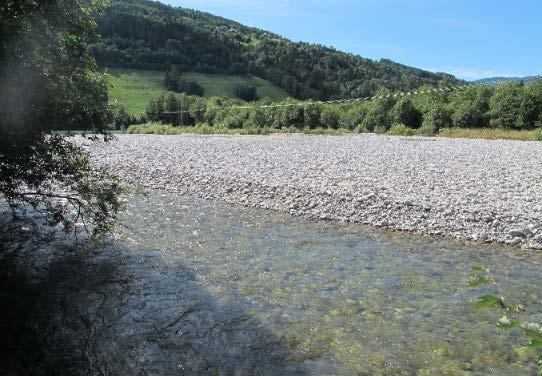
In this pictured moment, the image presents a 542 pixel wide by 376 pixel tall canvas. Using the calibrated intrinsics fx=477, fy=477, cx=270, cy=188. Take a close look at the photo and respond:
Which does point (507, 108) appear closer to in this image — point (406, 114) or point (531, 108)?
point (531, 108)

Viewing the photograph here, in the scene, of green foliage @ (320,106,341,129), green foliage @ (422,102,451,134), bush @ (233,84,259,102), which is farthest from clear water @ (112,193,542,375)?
bush @ (233,84,259,102)

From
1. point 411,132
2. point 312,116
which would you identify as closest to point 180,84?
point 312,116

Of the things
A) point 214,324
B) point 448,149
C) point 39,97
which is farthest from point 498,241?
point 448,149

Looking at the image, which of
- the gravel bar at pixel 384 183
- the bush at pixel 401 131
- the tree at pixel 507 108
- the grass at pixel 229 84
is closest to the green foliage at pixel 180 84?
the grass at pixel 229 84

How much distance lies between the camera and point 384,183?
18.2 meters

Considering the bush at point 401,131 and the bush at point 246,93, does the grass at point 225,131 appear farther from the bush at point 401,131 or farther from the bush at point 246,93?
the bush at point 246,93

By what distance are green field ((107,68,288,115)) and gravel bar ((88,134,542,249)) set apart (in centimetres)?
8262

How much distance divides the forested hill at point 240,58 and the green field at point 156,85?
Result: 452cm

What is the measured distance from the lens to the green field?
11344 centimetres

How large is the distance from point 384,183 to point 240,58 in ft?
485

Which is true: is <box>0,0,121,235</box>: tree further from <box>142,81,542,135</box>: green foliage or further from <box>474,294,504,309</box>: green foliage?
<box>142,81,542,135</box>: green foliage

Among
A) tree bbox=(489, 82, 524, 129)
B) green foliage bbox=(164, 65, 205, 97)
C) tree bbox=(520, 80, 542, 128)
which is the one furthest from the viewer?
green foliage bbox=(164, 65, 205, 97)

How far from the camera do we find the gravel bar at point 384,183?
44.8ft

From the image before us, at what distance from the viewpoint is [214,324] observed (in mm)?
7871
